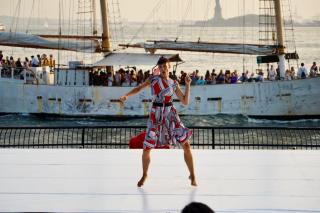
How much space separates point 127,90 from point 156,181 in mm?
32541

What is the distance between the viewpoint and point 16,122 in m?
42.3

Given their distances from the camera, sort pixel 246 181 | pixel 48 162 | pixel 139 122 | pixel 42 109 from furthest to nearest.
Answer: pixel 42 109 → pixel 139 122 → pixel 48 162 → pixel 246 181

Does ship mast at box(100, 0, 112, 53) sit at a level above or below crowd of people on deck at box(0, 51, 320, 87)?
above

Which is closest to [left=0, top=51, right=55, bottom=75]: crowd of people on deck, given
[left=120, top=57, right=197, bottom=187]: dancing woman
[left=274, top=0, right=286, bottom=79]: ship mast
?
[left=274, top=0, right=286, bottom=79]: ship mast

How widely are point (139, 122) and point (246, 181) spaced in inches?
1302

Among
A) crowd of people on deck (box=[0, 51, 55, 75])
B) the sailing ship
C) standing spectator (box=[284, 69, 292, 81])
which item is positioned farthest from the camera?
crowd of people on deck (box=[0, 51, 55, 75])

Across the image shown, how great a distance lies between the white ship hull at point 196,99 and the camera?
1645 inches

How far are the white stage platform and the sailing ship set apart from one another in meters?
30.9

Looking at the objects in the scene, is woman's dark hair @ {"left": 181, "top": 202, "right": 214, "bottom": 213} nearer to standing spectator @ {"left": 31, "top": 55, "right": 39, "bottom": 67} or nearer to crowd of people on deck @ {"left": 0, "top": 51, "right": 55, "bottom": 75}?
standing spectator @ {"left": 31, "top": 55, "right": 39, "bottom": 67}

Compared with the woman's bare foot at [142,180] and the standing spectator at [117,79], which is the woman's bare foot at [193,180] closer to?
the woman's bare foot at [142,180]

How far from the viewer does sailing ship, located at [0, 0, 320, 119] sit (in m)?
41.7

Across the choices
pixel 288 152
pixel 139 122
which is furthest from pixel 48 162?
pixel 139 122

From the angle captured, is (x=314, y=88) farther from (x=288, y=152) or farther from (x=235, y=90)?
(x=288, y=152)

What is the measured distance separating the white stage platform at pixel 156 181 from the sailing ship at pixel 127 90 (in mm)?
30927
